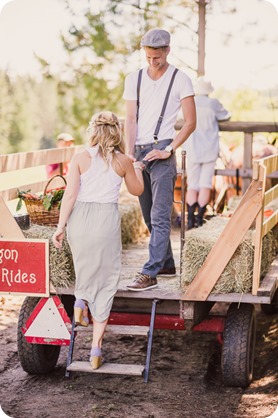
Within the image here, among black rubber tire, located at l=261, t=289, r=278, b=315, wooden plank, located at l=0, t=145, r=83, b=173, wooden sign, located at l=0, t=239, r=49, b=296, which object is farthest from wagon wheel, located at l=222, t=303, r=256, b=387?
black rubber tire, located at l=261, t=289, r=278, b=315

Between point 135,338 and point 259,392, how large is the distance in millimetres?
1700

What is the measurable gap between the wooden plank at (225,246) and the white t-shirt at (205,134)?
3.47 m

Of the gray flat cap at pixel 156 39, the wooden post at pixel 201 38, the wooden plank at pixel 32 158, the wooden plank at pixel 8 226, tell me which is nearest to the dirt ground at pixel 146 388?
the wooden plank at pixel 8 226

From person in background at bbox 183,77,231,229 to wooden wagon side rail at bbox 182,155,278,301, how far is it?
10.5 ft

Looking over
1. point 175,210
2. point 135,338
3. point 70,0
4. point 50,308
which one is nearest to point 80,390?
point 50,308

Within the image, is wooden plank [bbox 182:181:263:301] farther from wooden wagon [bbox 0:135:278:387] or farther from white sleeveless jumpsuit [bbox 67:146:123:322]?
white sleeveless jumpsuit [bbox 67:146:123:322]

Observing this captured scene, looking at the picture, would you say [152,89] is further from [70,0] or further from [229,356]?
[70,0]

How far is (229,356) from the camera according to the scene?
5.34 metres

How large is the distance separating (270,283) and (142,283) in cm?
86

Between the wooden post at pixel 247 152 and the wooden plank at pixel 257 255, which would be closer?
the wooden plank at pixel 257 255

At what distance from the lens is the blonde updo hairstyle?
495 cm

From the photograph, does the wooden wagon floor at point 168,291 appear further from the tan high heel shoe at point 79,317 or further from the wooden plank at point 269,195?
the wooden plank at point 269,195

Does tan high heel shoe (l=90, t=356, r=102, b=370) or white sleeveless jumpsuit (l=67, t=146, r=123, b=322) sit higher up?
white sleeveless jumpsuit (l=67, t=146, r=123, b=322)

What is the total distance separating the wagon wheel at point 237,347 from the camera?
210 inches
